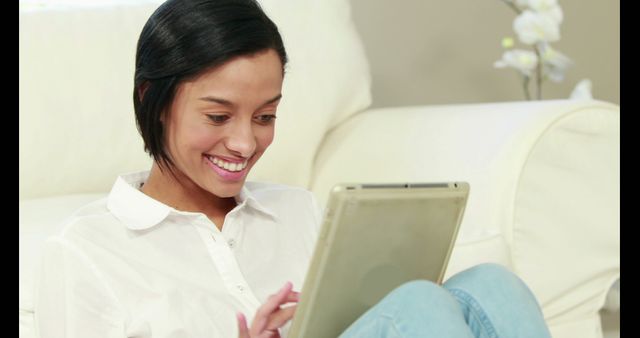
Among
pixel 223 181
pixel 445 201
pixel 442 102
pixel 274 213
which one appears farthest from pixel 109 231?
pixel 442 102

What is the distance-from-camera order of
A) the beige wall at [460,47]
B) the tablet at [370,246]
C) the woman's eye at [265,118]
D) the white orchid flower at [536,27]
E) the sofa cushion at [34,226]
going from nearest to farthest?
the tablet at [370,246] < the woman's eye at [265,118] < the sofa cushion at [34,226] < the white orchid flower at [536,27] < the beige wall at [460,47]

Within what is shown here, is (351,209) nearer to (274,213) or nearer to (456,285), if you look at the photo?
(456,285)

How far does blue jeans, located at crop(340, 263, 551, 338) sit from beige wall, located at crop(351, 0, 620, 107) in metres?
1.34

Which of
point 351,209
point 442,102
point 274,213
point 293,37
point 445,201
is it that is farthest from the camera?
point 442,102

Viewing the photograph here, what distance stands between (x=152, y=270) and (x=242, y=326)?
17 centimetres

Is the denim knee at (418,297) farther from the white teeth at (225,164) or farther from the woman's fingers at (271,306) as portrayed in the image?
the white teeth at (225,164)

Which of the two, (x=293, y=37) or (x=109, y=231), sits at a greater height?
(x=293, y=37)

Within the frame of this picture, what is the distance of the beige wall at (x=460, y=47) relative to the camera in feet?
8.29

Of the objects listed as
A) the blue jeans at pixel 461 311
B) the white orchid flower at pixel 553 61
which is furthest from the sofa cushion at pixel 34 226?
the white orchid flower at pixel 553 61

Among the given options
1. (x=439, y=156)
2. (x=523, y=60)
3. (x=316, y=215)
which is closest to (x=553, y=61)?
(x=523, y=60)

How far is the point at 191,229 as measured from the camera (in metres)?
1.31

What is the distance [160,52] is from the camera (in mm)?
1256

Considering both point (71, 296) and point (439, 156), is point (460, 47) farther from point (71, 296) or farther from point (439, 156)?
point (71, 296)

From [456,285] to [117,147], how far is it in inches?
29.6
